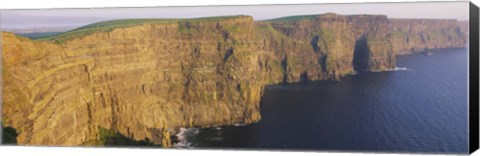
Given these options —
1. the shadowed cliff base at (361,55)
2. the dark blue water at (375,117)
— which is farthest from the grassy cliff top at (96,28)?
the shadowed cliff base at (361,55)

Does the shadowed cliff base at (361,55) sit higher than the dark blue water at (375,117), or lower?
higher

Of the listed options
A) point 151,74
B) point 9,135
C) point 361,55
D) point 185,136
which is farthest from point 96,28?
point 361,55

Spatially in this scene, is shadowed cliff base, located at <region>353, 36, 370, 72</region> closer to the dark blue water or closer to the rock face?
the rock face

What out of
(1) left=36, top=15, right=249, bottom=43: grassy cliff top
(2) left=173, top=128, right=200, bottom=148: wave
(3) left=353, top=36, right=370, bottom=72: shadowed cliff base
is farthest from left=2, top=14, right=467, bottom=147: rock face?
(3) left=353, top=36, right=370, bottom=72: shadowed cliff base

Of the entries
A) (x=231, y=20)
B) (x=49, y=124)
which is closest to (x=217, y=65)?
(x=231, y=20)

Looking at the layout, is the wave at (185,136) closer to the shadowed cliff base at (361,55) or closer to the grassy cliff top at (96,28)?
the grassy cliff top at (96,28)

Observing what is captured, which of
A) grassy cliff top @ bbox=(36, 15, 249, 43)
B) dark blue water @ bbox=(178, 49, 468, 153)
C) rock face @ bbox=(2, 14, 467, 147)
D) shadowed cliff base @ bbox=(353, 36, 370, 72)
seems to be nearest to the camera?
rock face @ bbox=(2, 14, 467, 147)
